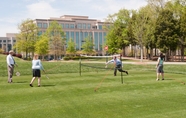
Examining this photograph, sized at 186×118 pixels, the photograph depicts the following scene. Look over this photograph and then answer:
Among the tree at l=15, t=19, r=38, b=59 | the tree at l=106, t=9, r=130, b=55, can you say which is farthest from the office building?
the tree at l=106, t=9, r=130, b=55

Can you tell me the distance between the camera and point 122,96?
1223cm

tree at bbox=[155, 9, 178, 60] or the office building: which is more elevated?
the office building

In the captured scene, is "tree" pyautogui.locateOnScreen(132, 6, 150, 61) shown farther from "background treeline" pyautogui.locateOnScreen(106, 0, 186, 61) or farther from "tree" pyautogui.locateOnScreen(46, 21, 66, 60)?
"tree" pyautogui.locateOnScreen(46, 21, 66, 60)

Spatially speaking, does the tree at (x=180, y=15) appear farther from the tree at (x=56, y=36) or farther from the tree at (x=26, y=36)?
the tree at (x=26, y=36)

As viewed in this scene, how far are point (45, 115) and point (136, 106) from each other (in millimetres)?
3507

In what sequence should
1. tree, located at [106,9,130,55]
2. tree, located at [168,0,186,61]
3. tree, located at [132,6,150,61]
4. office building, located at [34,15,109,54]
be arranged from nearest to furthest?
1. tree, located at [168,0,186,61]
2. tree, located at [132,6,150,61]
3. tree, located at [106,9,130,55]
4. office building, located at [34,15,109,54]

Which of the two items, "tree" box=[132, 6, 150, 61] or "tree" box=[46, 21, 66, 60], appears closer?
"tree" box=[132, 6, 150, 61]

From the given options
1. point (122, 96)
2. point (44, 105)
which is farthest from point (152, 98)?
point (44, 105)

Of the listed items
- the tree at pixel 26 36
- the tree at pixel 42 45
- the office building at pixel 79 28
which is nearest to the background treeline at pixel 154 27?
the tree at pixel 42 45

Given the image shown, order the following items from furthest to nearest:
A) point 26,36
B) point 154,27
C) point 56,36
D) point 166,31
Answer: point 26,36, point 56,36, point 154,27, point 166,31

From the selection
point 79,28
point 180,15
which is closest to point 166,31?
point 180,15

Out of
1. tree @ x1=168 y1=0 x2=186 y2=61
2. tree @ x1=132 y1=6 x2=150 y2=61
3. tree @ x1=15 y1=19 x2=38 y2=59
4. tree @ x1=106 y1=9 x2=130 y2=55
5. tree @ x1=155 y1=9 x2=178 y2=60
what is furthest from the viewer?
tree @ x1=15 y1=19 x2=38 y2=59

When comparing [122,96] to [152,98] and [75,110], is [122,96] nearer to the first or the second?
[152,98]

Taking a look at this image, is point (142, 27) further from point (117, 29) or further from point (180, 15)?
point (117, 29)
